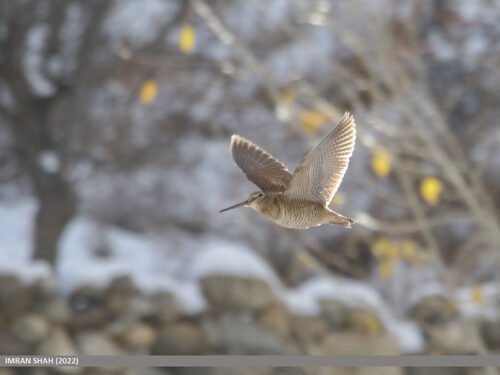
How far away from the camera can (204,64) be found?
199 inches

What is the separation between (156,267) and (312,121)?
9.00 feet

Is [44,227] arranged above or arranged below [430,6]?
below

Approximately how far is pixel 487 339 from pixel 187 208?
6.35 ft

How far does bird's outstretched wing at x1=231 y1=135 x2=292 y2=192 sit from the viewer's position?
72 cm

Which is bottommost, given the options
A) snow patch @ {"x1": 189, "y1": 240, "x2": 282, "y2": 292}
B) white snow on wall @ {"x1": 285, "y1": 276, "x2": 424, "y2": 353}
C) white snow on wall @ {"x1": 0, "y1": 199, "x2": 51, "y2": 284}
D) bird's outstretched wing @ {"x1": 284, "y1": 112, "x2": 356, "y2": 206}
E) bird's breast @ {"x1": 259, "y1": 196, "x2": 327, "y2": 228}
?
bird's breast @ {"x1": 259, "y1": 196, "x2": 327, "y2": 228}

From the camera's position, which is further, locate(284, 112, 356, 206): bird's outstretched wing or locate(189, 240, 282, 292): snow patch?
locate(189, 240, 282, 292): snow patch

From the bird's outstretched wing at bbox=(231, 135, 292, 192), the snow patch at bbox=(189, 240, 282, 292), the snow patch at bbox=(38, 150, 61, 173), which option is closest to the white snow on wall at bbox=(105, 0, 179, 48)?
the snow patch at bbox=(38, 150, 61, 173)

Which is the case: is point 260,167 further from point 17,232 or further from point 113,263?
point 17,232

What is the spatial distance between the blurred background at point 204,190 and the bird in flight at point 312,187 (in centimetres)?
337

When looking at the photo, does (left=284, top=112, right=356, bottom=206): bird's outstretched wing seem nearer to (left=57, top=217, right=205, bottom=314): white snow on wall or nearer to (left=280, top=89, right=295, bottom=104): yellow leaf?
(left=280, top=89, right=295, bottom=104): yellow leaf

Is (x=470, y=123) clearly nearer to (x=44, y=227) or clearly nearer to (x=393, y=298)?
(x=393, y=298)

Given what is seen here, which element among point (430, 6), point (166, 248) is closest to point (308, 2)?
point (430, 6)

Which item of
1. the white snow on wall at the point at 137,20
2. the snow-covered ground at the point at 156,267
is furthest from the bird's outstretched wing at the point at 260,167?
the white snow on wall at the point at 137,20

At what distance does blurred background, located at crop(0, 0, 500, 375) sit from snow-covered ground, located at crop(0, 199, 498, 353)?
14 millimetres
